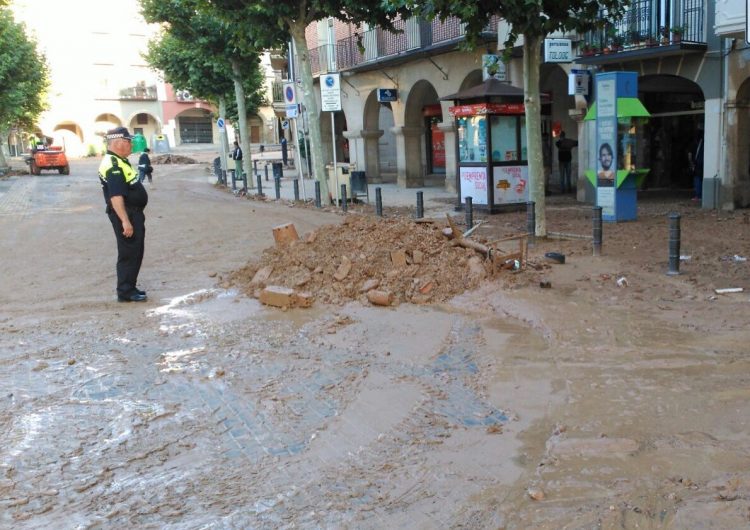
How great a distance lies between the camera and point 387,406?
4.81 meters

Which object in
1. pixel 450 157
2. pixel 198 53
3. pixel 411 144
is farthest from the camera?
pixel 198 53

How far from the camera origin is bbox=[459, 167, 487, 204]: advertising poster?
14797 millimetres

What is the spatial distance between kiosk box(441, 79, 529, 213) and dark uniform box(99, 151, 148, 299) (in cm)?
829

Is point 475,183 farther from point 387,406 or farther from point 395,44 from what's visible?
point 387,406

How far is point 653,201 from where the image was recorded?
16969 millimetres

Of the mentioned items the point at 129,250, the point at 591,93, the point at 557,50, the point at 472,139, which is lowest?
the point at 129,250

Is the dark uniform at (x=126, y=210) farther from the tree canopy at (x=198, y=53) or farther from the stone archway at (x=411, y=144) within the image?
the stone archway at (x=411, y=144)

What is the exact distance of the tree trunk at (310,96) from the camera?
17219mm

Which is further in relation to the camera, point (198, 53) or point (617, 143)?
point (198, 53)

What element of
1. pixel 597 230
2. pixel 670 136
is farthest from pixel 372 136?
pixel 597 230

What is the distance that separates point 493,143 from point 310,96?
5307mm

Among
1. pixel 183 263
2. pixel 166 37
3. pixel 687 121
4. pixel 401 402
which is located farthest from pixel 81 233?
pixel 166 37

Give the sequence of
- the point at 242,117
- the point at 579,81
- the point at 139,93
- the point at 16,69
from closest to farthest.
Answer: the point at 579,81 → the point at 242,117 → the point at 16,69 → the point at 139,93

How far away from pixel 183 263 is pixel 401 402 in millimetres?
6193
